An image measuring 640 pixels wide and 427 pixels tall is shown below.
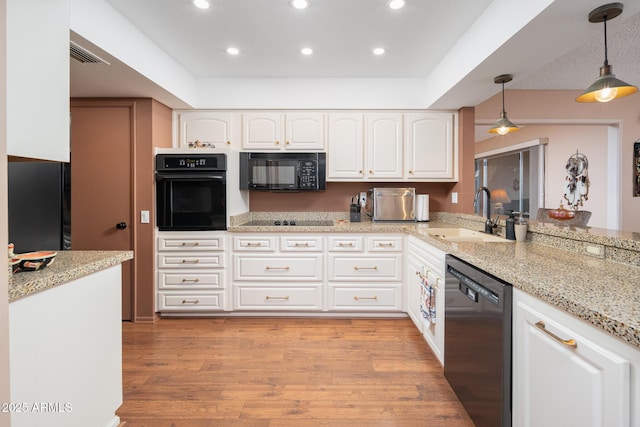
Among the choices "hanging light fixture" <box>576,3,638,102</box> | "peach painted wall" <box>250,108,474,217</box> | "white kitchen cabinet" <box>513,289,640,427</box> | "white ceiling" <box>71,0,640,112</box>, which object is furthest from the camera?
"peach painted wall" <box>250,108,474,217</box>

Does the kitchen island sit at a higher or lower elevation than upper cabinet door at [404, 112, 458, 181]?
lower

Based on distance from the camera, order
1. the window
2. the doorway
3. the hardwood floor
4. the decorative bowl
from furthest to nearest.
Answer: the window, the doorway, the hardwood floor, the decorative bowl

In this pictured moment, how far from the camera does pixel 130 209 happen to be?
3025 mm

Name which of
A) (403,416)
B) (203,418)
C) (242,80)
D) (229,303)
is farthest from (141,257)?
(403,416)

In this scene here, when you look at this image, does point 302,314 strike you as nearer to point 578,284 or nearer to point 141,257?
point 141,257

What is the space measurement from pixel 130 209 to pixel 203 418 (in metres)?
2.11

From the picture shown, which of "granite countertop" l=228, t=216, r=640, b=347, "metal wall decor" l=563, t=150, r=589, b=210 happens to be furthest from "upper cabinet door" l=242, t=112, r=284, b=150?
"metal wall decor" l=563, t=150, r=589, b=210

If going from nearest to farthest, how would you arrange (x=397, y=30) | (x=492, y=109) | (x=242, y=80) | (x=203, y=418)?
(x=203, y=418), (x=397, y=30), (x=242, y=80), (x=492, y=109)

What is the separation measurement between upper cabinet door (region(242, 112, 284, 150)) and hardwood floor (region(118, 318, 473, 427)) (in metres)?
1.81

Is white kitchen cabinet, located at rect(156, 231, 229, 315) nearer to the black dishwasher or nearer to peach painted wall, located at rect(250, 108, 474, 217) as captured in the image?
peach painted wall, located at rect(250, 108, 474, 217)

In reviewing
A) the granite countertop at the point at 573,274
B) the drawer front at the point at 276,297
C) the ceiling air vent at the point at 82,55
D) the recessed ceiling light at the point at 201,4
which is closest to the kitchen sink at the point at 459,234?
the granite countertop at the point at 573,274

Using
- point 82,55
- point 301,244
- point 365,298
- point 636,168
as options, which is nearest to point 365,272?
point 365,298

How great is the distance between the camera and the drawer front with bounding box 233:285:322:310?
120 inches

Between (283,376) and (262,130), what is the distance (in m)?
2.36
